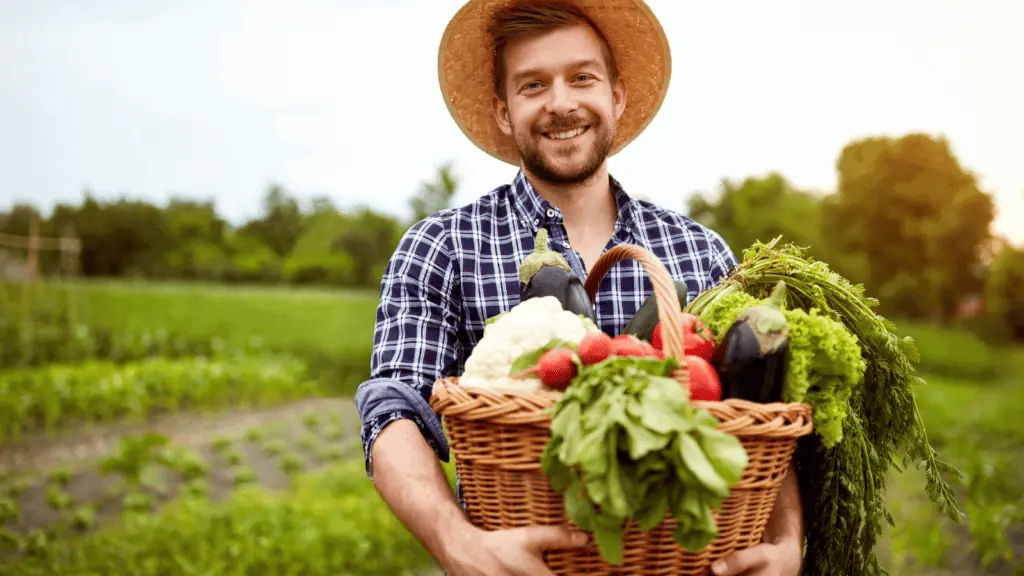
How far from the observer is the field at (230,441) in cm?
491

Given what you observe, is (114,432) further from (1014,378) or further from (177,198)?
(1014,378)

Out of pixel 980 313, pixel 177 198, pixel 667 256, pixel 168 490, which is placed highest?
pixel 177 198

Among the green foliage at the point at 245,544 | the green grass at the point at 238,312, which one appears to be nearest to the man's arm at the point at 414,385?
the green foliage at the point at 245,544

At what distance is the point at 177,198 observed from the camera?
1448cm

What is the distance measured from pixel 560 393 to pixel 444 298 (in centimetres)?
79

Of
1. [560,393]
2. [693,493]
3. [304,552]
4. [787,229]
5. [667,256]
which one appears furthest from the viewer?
[787,229]

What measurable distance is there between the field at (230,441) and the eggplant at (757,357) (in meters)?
3.66

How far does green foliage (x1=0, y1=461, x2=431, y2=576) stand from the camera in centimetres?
454

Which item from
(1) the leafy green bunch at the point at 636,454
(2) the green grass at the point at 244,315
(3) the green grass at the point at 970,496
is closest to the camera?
(1) the leafy green bunch at the point at 636,454

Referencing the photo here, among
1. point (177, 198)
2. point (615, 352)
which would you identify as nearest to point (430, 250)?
point (615, 352)

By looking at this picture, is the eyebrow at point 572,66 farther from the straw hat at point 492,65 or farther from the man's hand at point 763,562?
the man's hand at point 763,562

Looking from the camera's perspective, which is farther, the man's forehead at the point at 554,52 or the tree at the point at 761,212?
the tree at the point at 761,212

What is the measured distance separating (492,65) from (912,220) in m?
12.0

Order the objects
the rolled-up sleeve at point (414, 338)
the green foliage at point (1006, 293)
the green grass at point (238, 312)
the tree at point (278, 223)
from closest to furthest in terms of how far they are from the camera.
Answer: the rolled-up sleeve at point (414, 338), the green foliage at point (1006, 293), the green grass at point (238, 312), the tree at point (278, 223)
